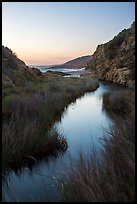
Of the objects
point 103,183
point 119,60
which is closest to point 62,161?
point 103,183

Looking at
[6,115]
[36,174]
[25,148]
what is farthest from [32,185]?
[6,115]

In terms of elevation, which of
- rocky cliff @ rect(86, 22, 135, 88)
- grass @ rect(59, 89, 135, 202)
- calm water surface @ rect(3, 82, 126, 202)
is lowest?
calm water surface @ rect(3, 82, 126, 202)

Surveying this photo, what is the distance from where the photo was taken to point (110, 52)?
58.9 meters

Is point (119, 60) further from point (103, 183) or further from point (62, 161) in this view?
point (103, 183)

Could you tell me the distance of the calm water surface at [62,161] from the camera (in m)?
4.84

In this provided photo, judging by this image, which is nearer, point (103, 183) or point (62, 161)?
point (103, 183)

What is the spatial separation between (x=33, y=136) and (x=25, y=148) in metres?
0.41

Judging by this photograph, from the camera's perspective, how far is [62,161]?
6914 millimetres

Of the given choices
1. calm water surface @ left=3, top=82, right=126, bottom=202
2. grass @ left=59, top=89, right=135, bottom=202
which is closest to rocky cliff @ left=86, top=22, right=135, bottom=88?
calm water surface @ left=3, top=82, right=126, bottom=202

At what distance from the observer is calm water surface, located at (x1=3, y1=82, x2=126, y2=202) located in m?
4.84

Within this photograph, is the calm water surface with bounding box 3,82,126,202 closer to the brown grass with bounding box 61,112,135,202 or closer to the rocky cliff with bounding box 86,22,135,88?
the brown grass with bounding box 61,112,135,202

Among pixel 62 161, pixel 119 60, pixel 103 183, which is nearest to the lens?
pixel 103 183

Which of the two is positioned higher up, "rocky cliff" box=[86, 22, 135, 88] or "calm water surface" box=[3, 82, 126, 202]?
"rocky cliff" box=[86, 22, 135, 88]

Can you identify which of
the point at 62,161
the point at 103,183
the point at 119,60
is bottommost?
the point at 62,161
